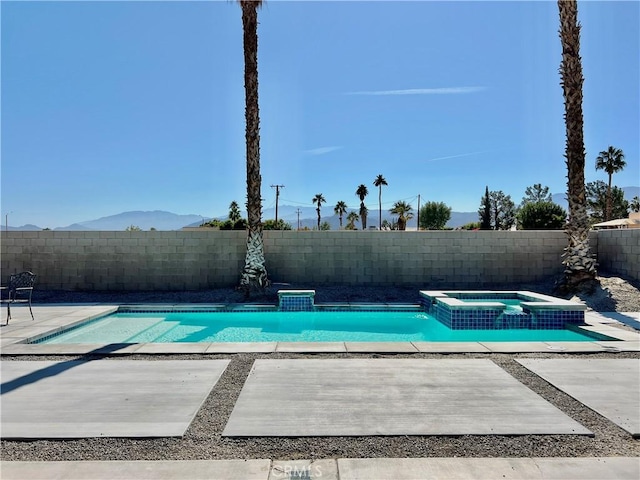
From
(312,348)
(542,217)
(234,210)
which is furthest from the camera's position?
(234,210)

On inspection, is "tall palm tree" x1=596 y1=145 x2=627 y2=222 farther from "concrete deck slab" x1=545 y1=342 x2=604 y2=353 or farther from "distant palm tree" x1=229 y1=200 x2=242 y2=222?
"distant palm tree" x1=229 y1=200 x2=242 y2=222

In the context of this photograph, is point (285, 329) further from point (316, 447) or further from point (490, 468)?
point (490, 468)

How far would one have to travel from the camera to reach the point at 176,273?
36.7 ft

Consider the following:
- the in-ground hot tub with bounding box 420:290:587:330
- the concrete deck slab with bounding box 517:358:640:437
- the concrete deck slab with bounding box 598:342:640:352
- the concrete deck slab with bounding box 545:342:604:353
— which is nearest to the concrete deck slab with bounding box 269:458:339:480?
the concrete deck slab with bounding box 517:358:640:437

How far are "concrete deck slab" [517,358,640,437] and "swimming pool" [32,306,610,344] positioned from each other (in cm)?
180

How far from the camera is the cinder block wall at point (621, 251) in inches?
389

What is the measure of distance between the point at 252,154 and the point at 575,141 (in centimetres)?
826

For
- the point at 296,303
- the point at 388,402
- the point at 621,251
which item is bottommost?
the point at 388,402

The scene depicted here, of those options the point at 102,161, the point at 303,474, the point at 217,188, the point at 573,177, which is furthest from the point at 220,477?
the point at 217,188

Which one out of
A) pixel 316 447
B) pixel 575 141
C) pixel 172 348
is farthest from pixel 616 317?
pixel 172 348

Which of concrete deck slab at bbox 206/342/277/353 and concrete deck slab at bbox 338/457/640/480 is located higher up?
concrete deck slab at bbox 206/342/277/353

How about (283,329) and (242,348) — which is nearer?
(242,348)

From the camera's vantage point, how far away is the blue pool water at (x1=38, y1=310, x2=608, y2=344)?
712 centimetres

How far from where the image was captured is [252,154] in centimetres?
1043
